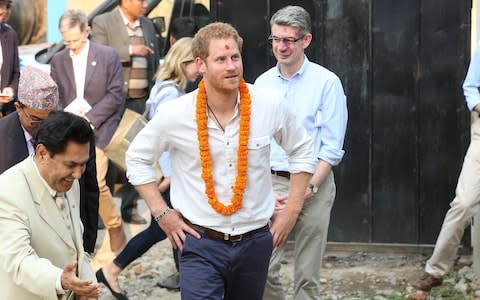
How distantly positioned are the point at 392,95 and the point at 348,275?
4.56 feet

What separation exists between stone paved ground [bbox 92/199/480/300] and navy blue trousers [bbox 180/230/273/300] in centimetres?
236

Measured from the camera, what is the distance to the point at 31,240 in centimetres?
455

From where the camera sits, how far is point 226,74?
5.41m

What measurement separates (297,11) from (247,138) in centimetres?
138

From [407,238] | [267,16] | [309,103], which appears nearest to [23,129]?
[309,103]

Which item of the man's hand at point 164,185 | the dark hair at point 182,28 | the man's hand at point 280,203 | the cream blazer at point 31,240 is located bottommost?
the man's hand at point 164,185

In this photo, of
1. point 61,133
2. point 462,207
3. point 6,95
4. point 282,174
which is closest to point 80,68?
point 6,95

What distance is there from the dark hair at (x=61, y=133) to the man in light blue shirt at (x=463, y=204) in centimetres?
357

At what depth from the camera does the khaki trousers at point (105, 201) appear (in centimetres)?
884

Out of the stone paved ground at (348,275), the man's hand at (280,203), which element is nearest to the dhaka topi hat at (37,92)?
the man's hand at (280,203)

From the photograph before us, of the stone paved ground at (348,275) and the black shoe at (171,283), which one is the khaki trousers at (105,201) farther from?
the black shoe at (171,283)

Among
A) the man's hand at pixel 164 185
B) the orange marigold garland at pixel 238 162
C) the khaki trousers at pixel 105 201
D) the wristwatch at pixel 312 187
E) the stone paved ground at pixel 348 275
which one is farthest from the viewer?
the khaki trousers at pixel 105 201

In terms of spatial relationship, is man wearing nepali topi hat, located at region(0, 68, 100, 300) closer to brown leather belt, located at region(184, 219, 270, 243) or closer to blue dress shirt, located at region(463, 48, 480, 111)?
brown leather belt, located at region(184, 219, 270, 243)

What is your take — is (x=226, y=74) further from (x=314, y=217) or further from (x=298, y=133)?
(x=314, y=217)
